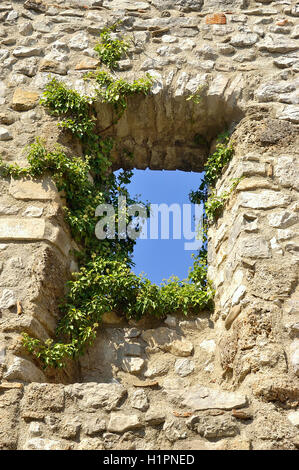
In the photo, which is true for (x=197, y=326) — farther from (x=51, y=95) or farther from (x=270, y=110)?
(x=51, y=95)

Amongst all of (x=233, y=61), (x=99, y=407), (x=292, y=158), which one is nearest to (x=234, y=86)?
(x=233, y=61)

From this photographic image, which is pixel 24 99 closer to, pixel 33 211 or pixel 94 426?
pixel 33 211

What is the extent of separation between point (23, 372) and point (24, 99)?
2267 mm

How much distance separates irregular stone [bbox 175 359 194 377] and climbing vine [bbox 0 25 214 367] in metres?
0.38

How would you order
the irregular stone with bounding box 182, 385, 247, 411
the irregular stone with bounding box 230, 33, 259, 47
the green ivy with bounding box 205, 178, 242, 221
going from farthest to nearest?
the irregular stone with bounding box 230, 33, 259, 47, the green ivy with bounding box 205, 178, 242, 221, the irregular stone with bounding box 182, 385, 247, 411

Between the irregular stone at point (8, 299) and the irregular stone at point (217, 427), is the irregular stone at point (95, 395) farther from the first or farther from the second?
the irregular stone at point (8, 299)

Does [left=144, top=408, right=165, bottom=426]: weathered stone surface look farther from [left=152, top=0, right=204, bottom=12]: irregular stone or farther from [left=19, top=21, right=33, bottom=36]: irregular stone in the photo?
[left=152, top=0, right=204, bottom=12]: irregular stone

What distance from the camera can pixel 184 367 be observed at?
3.93 m

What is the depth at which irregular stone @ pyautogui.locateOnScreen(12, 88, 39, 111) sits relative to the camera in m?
4.80

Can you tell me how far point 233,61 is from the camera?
16.6ft

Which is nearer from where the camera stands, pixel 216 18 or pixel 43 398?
pixel 43 398

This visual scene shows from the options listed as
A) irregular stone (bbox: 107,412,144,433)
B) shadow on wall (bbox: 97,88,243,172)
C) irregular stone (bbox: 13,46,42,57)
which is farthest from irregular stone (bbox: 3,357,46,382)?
irregular stone (bbox: 13,46,42,57)

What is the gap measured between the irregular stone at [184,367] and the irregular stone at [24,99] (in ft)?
7.45

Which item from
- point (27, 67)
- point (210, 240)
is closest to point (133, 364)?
point (210, 240)
